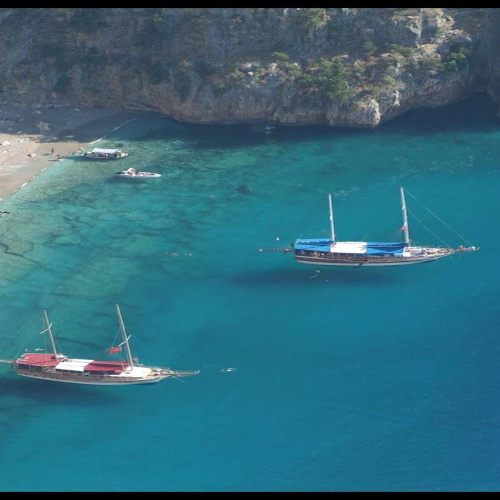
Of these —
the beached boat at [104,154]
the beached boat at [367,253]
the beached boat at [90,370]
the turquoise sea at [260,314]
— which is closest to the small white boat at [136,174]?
the turquoise sea at [260,314]

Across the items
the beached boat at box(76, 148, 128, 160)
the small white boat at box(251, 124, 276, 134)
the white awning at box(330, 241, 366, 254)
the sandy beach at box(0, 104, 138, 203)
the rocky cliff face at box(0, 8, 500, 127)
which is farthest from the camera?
the small white boat at box(251, 124, 276, 134)

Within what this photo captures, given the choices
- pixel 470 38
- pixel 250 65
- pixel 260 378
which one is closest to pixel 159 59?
pixel 250 65

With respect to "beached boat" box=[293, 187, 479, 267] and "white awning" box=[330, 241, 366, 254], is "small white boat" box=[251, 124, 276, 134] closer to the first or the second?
"beached boat" box=[293, 187, 479, 267]

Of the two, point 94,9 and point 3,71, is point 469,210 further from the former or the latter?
point 3,71

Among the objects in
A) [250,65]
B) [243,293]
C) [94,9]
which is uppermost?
[94,9]

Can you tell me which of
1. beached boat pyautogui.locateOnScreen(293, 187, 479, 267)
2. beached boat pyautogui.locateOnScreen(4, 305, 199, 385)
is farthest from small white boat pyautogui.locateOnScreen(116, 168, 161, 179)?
beached boat pyautogui.locateOnScreen(4, 305, 199, 385)

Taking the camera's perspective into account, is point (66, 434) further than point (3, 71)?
No

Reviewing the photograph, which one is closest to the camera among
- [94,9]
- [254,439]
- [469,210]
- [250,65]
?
[254,439]

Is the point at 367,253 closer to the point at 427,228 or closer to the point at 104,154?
the point at 427,228
